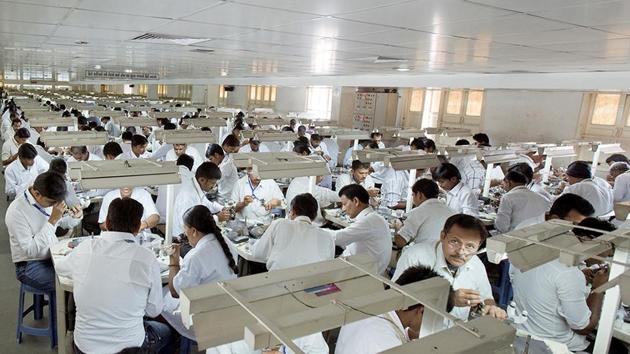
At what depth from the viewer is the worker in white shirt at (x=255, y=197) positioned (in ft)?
16.6

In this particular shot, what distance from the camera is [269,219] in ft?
16.3

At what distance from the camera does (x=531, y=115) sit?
9.88 m

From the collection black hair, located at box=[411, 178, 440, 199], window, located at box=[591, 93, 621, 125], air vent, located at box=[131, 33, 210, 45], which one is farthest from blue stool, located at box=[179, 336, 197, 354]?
window, located at box=[591, 93, 621, 125]

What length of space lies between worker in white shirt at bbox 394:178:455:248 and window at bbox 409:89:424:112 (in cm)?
861

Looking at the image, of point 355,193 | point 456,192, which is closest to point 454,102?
point 456,192

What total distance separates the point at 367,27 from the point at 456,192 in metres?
2.94

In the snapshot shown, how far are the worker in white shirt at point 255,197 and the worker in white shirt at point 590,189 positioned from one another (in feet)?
13.0

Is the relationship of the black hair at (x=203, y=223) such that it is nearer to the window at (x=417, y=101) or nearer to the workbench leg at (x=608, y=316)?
the workbench leg at (x=608, y=316)

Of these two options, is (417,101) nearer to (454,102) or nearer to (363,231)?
(454,102)

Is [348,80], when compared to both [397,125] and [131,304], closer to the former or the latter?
[397,125]

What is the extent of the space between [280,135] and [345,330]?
16.1ft

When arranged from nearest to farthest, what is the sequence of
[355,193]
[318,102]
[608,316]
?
[608,316] < [355,193] < [318,102]

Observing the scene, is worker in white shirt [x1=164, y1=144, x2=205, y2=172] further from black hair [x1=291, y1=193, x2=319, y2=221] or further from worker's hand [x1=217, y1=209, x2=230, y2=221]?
black hair [x1=291, y1=193, x2=319, y2=221]

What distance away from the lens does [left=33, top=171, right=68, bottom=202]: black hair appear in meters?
3.37
